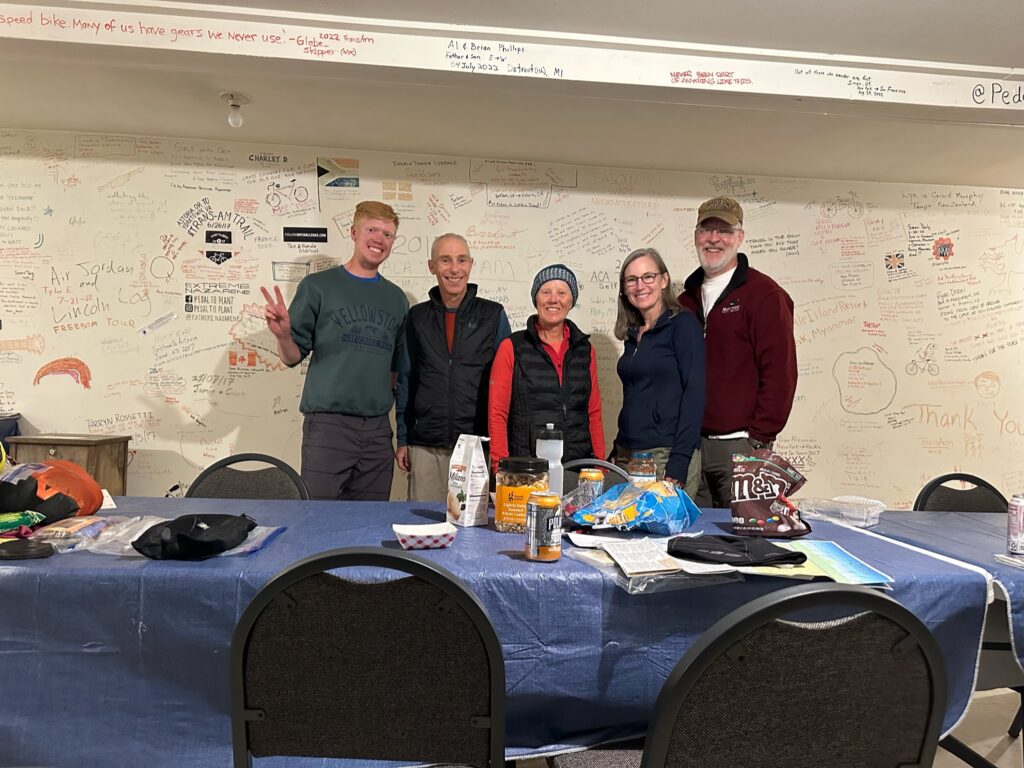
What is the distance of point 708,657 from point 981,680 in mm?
1121

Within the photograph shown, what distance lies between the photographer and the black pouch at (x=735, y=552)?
137 cm

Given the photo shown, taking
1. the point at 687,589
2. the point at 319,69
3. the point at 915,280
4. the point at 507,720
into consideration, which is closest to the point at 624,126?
the point at 319,69

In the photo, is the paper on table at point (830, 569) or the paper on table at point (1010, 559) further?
the paper on table at point (1010, 559)

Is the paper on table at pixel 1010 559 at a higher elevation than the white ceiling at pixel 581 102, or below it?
below

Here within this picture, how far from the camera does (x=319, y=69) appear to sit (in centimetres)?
287

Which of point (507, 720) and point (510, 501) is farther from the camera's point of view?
point (510, 501)

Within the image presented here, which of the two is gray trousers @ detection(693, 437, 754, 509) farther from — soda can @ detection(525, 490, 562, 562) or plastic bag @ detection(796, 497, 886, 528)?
soda can @ detection(525, 490, 562, 562)

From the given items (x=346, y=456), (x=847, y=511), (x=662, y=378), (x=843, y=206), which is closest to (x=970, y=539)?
(x=847, y=511)

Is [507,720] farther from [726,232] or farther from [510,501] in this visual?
[726,232]

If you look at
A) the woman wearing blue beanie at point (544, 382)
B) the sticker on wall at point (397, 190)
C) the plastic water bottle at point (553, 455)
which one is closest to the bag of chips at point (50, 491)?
the plastic water bottle at point (553, 455)

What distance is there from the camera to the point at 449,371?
319cm

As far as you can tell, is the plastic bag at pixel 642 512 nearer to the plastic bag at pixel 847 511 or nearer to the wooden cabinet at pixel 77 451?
the plastic bag at pixel 847 511

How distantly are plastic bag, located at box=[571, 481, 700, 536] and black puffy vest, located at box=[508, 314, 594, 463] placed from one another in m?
1.20

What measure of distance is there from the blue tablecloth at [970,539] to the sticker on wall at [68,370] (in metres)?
4.06
